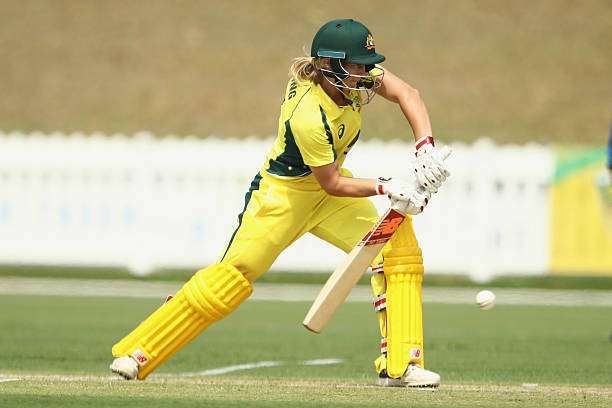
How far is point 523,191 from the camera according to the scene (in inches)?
553

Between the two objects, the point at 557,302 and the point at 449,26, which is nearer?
the point at 557,302

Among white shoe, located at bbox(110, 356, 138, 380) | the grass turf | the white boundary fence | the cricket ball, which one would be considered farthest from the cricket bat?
the grass turf

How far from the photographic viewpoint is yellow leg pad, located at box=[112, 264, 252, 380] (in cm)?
621

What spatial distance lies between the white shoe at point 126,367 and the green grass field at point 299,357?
0.08m

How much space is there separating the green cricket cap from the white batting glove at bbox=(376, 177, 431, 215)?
53cm

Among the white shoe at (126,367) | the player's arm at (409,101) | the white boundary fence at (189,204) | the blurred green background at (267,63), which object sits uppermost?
the blurred green background at (267,63)

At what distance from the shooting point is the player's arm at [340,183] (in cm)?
600

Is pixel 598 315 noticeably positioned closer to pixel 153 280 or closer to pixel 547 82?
pixel 153 280

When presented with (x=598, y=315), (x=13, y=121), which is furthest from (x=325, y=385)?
(x=13, y=121)

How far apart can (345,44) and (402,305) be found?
1.17m

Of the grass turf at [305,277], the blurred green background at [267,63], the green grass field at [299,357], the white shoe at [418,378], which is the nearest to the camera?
the green grass field at [299,357]

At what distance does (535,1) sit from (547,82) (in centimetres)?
330

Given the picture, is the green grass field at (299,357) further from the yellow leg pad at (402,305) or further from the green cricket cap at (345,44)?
the green cricket cap at (345,44)

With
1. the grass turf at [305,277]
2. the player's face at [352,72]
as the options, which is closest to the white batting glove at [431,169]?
the player's face at [352,72]
